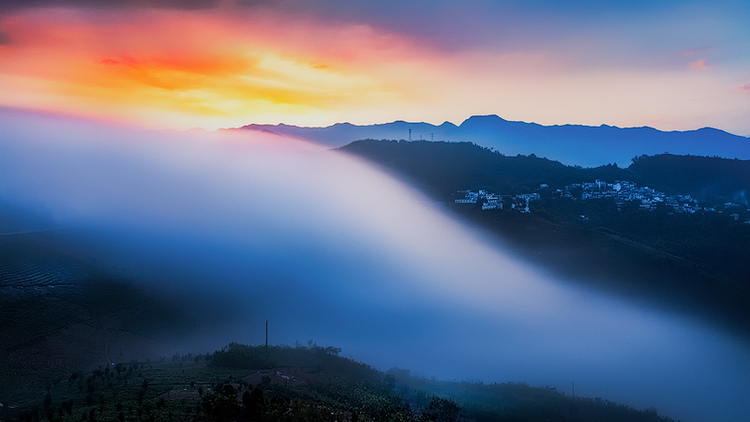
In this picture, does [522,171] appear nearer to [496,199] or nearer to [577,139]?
[496,199]

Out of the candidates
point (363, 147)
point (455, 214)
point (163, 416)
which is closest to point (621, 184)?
point (455, 214)

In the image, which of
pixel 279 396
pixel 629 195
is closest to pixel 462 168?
pixel 629 195

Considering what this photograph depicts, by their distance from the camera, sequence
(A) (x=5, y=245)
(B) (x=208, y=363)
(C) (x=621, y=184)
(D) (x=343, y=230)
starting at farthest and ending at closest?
(C) (x=621, y=184)
(D) (x=343, y=230)
(A) (x=5, y=245)
(B) (x=208, y=363)

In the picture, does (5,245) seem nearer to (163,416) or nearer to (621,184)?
(163,416)

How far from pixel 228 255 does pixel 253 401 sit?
3181 centimetres

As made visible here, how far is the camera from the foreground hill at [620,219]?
4022 centimetres

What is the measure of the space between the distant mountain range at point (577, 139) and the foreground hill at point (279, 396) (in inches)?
3988

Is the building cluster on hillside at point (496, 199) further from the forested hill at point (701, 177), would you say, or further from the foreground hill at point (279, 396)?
the foreground hill at point (279, 396)

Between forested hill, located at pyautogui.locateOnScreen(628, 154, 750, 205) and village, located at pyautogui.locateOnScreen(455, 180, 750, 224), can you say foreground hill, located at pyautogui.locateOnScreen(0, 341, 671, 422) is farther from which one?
forested hill, located at pyautogui.locateOnScreen(628, 154, 750, 205)

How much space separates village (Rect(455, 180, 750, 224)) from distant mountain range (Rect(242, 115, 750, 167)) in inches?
2352

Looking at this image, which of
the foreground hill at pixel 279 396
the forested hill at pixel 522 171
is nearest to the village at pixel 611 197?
the forested hill at pixel 522 171

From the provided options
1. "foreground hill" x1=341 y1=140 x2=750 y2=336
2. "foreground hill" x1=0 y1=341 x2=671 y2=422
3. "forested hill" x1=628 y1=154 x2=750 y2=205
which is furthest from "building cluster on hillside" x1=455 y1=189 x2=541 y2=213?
"foreground hill" x1=0 y1=341 x2=671 y2=422

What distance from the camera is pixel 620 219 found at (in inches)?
2227

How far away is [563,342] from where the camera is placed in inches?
1415
